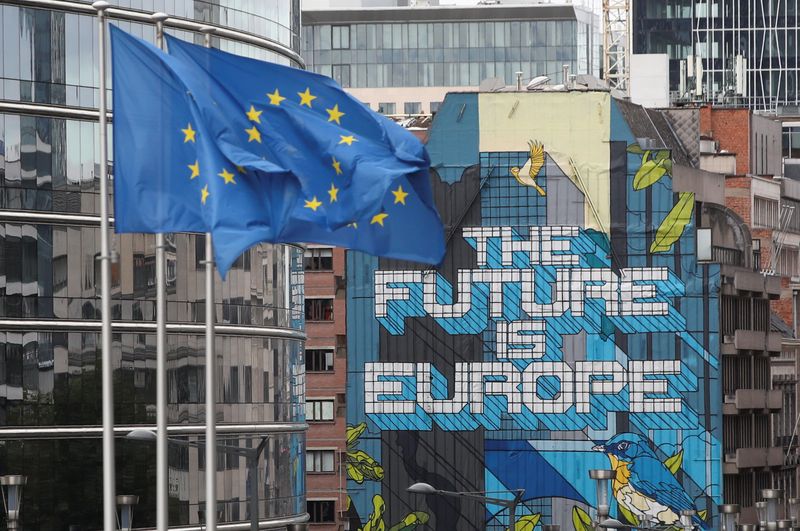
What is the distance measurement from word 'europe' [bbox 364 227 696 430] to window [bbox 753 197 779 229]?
34729mm

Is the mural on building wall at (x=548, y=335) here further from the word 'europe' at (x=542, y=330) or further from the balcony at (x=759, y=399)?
the balcony at (x=759, y=399)

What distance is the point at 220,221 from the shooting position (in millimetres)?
40438

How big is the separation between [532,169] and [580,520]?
16309 millimetres

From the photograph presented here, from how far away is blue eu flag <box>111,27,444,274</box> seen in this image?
1618 inches

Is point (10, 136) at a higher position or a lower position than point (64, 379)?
higher

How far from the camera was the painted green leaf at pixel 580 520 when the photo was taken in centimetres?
11494

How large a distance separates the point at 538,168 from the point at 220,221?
3030 inches

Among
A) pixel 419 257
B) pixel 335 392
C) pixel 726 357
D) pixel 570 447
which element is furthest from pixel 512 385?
pixel 419 257

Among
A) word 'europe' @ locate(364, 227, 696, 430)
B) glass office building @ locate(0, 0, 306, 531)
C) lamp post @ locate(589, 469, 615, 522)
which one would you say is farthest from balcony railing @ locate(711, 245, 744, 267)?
glass office building @ locate(0, 0, 306, 531)

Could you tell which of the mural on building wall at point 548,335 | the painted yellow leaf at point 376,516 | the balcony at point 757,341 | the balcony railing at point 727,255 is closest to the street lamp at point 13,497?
the painted yellow leaf at point 376,516

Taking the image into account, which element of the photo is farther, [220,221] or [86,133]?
[86,133]

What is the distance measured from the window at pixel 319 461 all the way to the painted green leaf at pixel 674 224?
2840 cm

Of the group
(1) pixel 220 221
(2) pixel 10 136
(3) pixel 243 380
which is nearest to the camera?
(1) pixel 220 221

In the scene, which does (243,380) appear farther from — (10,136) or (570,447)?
(570,447)
